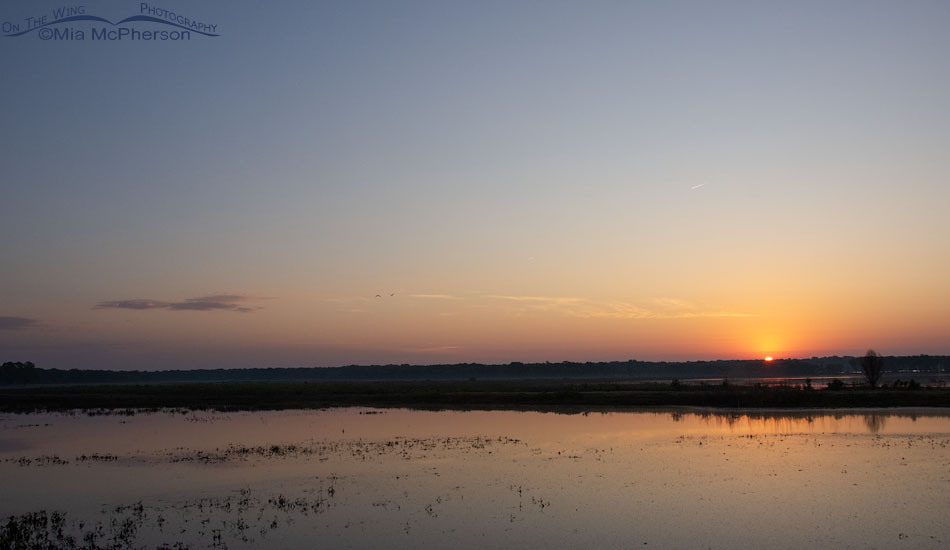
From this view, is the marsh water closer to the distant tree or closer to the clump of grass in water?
the clump of grass in water

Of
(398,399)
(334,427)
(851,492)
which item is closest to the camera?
(851,492)

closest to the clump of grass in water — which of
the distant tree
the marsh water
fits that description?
the marsh water

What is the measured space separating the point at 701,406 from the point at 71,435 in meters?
38.5

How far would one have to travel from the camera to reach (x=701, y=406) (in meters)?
49.9

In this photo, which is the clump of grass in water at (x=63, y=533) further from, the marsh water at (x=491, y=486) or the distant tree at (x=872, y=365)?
the distant tree at (x=872, y=365)

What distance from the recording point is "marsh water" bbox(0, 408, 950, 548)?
1500cm

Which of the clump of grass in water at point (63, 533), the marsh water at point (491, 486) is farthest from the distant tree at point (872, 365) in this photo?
the clump of grass in water at point (63, 533)

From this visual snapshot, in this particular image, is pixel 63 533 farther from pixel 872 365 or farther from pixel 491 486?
pixel 872 365

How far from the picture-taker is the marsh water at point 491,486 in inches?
591

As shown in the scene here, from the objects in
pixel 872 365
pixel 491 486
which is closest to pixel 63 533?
pixel 491 486

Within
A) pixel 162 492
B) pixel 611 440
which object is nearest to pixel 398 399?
pixel 611 440

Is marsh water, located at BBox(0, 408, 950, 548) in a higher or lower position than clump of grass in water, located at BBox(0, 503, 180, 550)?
lower

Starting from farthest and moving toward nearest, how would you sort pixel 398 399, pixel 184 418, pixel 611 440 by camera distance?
pixel 398 399 → pixel 184 418 → pixel 611 440

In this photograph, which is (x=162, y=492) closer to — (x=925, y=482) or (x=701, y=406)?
(x=925, y=482)
